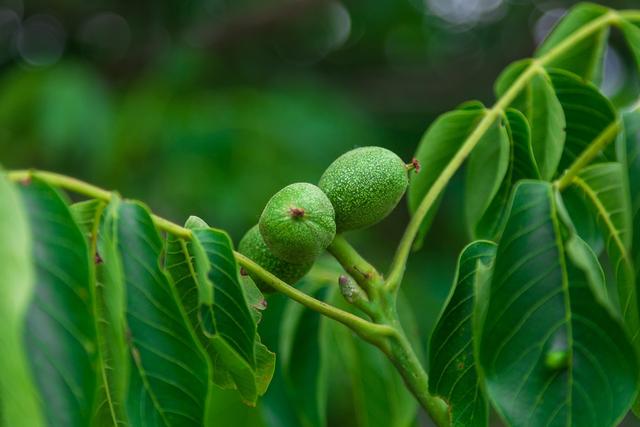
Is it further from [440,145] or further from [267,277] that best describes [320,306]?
[440,145]

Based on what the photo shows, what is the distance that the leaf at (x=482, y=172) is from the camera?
1662 millimetres

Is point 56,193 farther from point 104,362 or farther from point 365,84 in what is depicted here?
point 365,84

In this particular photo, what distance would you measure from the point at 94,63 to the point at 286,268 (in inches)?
192

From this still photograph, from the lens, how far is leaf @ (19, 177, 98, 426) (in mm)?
930

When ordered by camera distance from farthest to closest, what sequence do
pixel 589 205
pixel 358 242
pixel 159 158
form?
pixel 358 242
pixel 159 158
pixel 589 205

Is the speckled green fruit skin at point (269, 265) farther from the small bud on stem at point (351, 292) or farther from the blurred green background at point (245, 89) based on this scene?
the blurred green background at point (245, 89)

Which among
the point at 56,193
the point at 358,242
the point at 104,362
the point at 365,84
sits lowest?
the point at 358,242

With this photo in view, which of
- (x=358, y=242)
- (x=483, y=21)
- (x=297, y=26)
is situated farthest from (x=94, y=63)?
(x=483, y=21)

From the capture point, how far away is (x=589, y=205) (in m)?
1.43

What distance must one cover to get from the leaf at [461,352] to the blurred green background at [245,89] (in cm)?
54

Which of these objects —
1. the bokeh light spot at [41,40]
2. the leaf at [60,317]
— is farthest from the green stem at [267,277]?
the bokeh light spot at [41,40]

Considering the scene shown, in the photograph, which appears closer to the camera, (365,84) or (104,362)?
(104,362)

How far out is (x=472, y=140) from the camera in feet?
5.06

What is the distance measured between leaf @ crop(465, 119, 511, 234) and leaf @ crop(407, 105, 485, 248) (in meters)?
0.04
